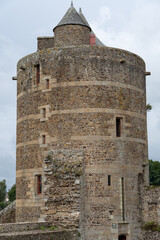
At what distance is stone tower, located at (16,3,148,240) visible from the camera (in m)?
18.0

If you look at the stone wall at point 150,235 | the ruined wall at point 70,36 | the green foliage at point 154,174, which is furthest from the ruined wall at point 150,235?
the green foliage at point 154,174

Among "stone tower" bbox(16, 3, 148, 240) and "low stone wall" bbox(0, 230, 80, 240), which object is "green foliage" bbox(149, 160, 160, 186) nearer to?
"stone tower" bbox(16, 3, 148, 240)

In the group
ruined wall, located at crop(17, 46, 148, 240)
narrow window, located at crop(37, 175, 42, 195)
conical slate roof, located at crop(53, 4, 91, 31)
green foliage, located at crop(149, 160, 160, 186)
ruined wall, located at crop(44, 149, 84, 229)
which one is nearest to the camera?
ruined wall, located at crop(44, 149, 84, 229)

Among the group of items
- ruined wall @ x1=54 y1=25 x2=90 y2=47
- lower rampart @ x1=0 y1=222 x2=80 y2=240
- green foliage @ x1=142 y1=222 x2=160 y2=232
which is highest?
ruined wall @ x1=54 y1=25 x2=90 y2=47

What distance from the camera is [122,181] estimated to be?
19.0 meters

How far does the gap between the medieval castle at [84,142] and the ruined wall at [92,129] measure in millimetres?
46

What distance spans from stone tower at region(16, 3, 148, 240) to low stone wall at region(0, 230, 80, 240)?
558 millimetres

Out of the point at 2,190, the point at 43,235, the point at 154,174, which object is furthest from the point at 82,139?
the point at 2,190

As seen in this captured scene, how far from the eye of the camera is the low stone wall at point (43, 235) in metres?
14.3

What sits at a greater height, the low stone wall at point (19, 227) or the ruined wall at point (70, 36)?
the ruined wall at point (70, 36)

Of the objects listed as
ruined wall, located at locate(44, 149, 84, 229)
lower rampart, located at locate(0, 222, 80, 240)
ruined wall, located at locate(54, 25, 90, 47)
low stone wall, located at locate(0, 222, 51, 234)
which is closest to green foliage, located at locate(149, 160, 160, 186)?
ruined wall, located at locate(54, 25, 90, 47)

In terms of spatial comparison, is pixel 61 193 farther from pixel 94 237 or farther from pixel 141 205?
pixel 141 205

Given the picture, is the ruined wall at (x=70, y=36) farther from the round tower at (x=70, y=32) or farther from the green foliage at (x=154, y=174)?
the green foliage at (x=154, y=174)

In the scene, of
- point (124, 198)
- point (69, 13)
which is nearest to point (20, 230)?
point (124, 198)
